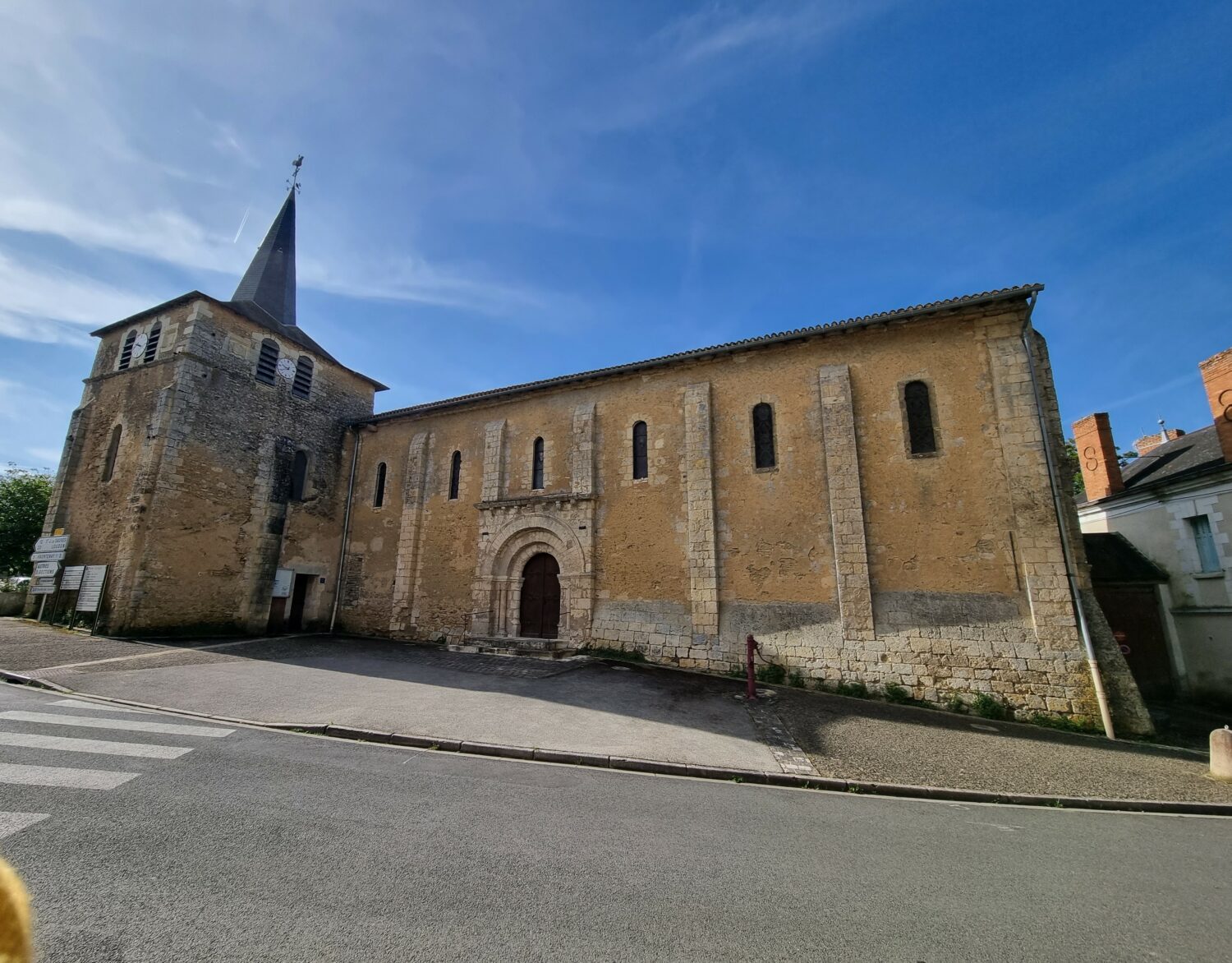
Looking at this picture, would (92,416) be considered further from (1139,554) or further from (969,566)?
(1139,554)

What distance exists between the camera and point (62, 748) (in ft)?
16.9

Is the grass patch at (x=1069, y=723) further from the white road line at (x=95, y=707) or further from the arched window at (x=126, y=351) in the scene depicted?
the arched window at (x=126, y=351)

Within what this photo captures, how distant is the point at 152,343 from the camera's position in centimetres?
1561

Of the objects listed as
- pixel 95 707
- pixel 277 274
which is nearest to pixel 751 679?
pixel 95 707

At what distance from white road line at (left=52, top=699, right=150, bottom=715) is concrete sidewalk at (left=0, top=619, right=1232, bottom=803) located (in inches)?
13.5

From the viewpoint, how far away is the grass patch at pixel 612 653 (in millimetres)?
12055

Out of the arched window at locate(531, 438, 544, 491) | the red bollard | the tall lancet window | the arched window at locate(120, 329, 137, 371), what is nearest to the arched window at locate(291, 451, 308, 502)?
the tall lancet window

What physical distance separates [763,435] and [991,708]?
6.50 meters

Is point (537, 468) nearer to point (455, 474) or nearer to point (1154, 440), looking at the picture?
point (455, 474)

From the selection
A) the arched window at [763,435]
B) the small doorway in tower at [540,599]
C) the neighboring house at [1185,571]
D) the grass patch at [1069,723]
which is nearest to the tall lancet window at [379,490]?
the small doorway in tower at [540,599]

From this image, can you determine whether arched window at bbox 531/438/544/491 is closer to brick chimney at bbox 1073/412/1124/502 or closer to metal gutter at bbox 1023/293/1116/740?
metal gutter at bbox 1023/293/1116/740

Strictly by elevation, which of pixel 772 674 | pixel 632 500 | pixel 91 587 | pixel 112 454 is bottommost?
pixel 772 674

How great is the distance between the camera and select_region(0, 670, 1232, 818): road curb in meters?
5.64

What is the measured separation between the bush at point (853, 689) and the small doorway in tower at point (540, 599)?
21.4 ft
